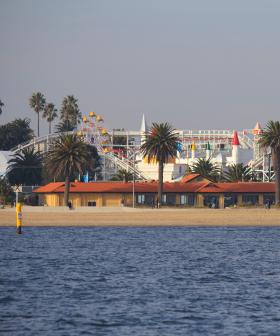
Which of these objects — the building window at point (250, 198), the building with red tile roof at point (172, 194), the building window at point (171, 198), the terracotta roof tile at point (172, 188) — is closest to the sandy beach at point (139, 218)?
the building with red tile roof at point (172, 194)

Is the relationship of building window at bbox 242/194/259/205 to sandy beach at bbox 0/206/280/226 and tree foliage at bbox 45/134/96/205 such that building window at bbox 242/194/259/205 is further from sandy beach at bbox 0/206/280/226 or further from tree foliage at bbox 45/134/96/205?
sandy beach at bbox 0/206/280/226

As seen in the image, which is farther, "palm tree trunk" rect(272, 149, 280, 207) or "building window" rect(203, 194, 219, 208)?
"building window" rect(203, 194, 219, 208)

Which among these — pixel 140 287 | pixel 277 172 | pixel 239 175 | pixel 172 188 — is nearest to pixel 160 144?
pixel 172 188

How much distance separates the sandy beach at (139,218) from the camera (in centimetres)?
11769

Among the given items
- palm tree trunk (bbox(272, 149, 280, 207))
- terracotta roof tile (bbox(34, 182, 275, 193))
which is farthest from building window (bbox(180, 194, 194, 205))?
palm tree trunk (bbox(272, 149, 280, 207))

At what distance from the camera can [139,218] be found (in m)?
123

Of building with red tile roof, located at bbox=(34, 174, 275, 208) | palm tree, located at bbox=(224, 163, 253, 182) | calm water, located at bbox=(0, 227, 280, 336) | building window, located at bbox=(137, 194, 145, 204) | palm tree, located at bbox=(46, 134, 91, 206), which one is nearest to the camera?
calm water, located at bbox=(0, 227, 280, 336)

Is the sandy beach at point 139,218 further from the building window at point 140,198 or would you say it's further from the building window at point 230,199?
the building window at point 140,198

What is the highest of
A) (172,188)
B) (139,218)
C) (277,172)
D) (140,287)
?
(277,172)

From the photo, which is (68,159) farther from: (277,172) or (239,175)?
(239,175)

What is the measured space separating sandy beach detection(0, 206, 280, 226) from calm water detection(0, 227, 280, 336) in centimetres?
2446

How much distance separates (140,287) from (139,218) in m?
68.1

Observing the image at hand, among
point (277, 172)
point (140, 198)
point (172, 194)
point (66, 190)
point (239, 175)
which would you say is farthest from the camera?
point (239, 175)

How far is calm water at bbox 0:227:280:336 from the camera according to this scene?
42938 millimetres
